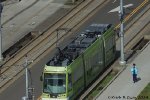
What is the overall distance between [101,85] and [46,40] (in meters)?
14.1

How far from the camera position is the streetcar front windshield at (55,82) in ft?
149

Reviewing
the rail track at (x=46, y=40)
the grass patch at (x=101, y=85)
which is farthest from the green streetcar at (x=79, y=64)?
the rail track at (x=46, y=40)

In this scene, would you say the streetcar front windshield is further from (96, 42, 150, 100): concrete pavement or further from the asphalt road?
the asphalt road

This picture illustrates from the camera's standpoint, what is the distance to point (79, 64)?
4772 centimetres

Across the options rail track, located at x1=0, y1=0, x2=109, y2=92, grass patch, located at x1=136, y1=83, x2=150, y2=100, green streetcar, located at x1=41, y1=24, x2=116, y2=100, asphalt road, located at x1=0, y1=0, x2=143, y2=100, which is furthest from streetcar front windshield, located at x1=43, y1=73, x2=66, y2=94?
rail track, located at x1=0, y1=0, x2=109, y2=92

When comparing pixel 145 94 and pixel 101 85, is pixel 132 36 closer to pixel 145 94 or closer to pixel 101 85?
pixel 101 85

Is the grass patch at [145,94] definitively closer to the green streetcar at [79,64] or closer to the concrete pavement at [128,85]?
the concrete pavement at [128,85]

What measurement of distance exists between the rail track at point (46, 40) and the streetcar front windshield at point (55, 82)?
7.35 m

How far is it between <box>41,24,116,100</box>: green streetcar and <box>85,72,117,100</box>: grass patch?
2.56ft

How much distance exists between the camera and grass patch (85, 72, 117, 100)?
47.8 metres

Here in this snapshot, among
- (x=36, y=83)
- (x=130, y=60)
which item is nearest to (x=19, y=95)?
(x=36, y=83)

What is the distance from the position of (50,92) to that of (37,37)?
59.8ft

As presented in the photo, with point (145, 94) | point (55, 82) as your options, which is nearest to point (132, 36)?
point (145, 94)

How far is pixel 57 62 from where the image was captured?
45.9m
